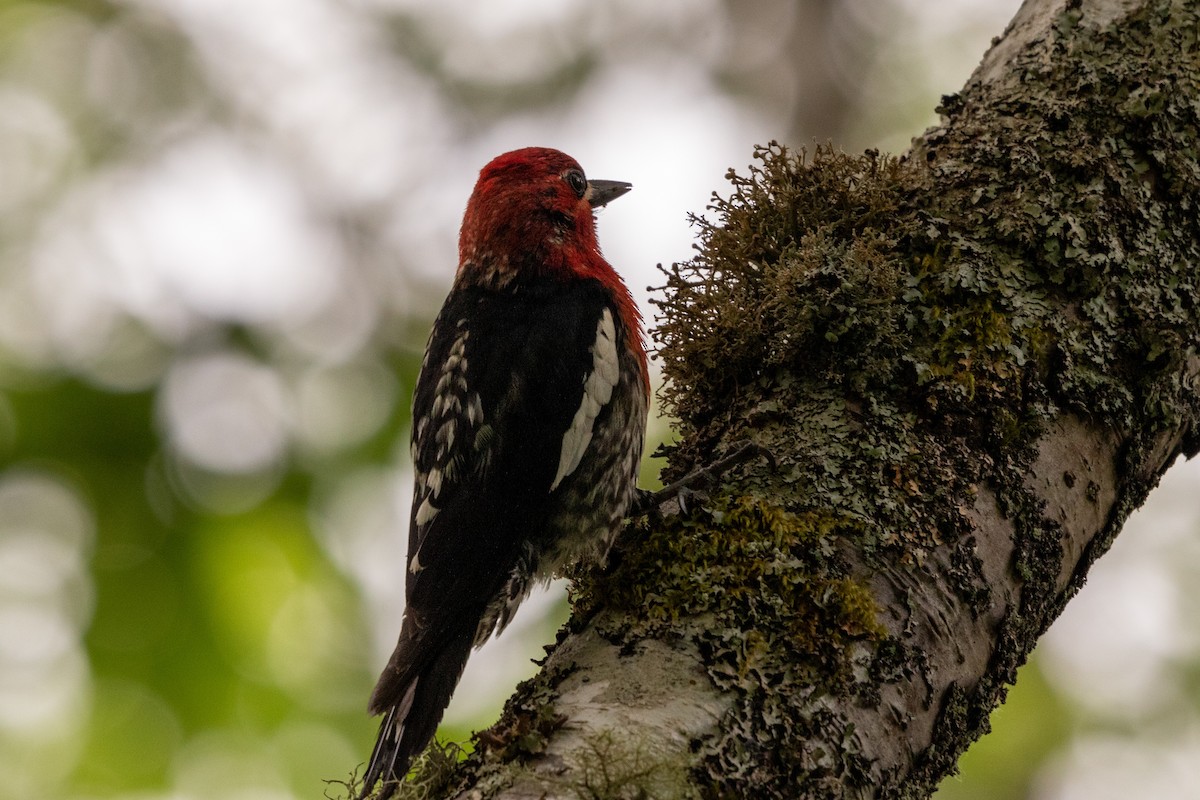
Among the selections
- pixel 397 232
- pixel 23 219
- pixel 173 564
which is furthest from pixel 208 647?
pixel 397 232

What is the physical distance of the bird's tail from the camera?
2.54 meters

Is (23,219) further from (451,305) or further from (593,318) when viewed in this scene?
Result: (593,318)

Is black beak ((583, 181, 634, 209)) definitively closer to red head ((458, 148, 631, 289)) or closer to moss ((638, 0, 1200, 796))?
red head ((458, 148, 631, 289))

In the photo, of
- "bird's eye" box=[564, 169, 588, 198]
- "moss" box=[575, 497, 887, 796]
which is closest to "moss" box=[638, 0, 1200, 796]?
"moss" box=[575, 497, 887, 796]

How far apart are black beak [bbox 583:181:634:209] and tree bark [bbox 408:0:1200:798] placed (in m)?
1.20

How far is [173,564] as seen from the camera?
448cm

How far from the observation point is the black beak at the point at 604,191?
3.99 meters

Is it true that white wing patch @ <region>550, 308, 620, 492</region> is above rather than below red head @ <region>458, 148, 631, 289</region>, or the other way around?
below

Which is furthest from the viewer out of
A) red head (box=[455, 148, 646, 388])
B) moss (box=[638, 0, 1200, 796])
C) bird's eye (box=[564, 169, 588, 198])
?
bird's eye (box=[564, 169, 588, 198])

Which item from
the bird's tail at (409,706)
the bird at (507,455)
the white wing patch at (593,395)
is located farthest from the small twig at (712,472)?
the bird's tail at (409,706)

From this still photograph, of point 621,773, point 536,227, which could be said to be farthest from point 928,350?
point 536,227

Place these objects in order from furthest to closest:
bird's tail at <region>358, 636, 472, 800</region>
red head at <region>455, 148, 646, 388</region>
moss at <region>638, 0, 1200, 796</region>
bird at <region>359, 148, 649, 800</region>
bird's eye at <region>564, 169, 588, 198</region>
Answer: bird's eye at <region>564, 169, 588, 198</region>
red head at <region>455, 148, 646, 388</region>
bird at <region>359, 148, 649, 800</region>
bird's tail at <region>358, 636, 472, 800</region>
moss at <region>638, 0, 1200, 796</region>

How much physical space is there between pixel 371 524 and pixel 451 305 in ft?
6.19

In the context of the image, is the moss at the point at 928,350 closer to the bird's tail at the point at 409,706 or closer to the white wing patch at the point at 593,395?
the white wing patch at the point at 593,395
